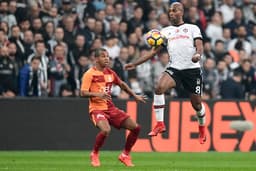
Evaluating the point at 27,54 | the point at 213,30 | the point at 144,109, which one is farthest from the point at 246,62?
the point at 27,54

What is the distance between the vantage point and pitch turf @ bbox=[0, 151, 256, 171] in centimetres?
1681

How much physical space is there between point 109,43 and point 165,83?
7520 millimetres

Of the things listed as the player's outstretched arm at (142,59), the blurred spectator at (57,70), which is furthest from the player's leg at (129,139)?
the blurred spectator at (57,70)

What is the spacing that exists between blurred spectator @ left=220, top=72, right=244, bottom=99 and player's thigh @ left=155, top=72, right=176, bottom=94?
23.8ft

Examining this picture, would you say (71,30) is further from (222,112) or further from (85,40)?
(222,112)

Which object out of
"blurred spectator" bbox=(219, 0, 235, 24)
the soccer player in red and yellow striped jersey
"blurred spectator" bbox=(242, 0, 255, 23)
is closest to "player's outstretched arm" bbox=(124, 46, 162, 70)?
the soccer player in red and yellow striped jersey

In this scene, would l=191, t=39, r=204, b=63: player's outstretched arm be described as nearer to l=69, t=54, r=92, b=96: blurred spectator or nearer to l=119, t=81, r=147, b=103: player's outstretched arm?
l=119, t=81, r=147, b=103: player's outstretched arm

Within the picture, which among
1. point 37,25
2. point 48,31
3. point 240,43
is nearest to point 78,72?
point 48,31

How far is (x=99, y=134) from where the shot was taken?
17.2m

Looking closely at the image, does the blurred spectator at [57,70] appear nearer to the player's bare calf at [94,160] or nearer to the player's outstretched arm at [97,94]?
the player's outstretched arm at [97,94]

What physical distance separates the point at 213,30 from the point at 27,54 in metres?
6.12

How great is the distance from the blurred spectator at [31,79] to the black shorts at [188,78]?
5.96 m

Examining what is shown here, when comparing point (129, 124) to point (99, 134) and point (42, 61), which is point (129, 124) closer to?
point (99, 134)

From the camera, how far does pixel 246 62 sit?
25.7 meters
